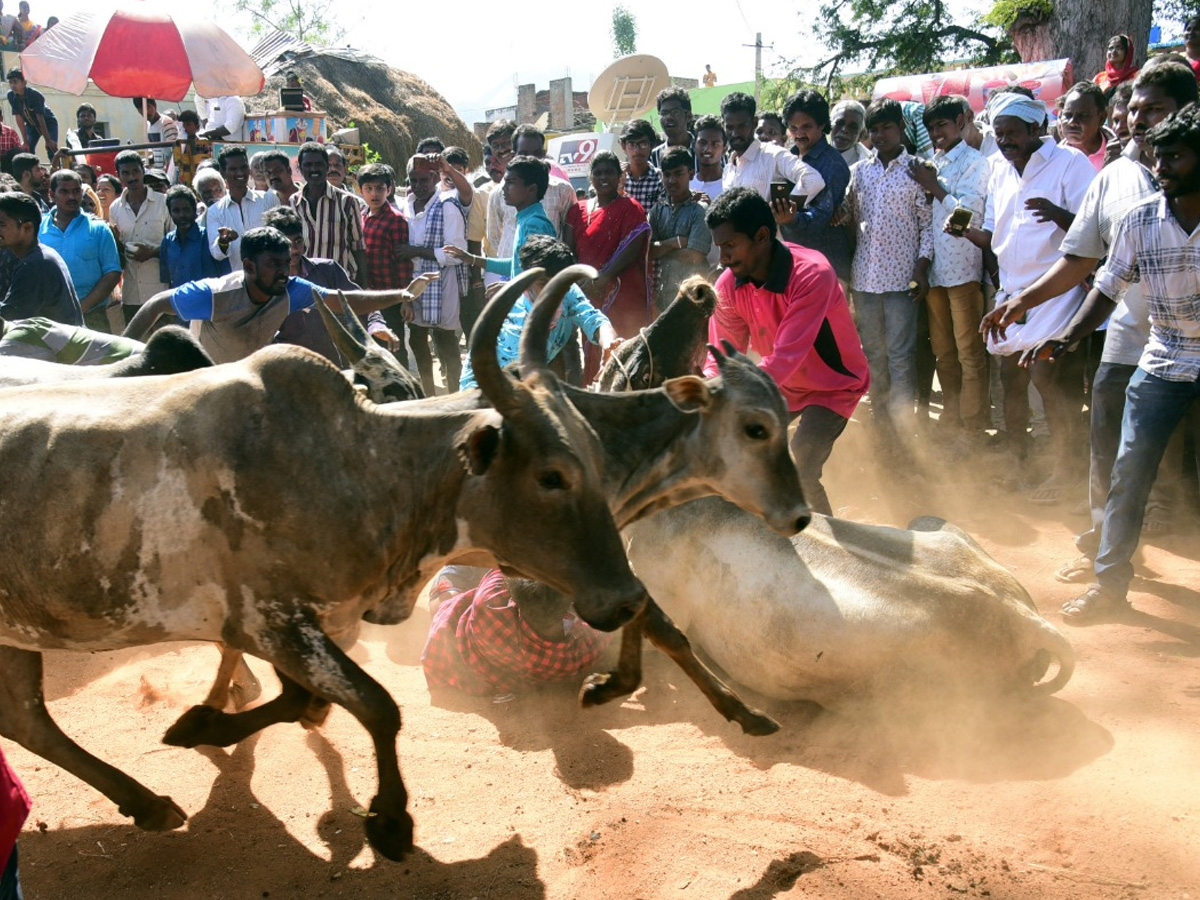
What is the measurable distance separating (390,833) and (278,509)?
1.06 metres

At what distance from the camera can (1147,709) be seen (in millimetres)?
4559

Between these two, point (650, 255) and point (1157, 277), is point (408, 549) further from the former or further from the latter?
point (650, 255)

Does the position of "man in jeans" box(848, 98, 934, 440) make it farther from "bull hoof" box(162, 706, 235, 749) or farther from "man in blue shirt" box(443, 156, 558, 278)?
"bull hoof" box(162, 706, 235, 749)

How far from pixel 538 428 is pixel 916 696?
193 cm

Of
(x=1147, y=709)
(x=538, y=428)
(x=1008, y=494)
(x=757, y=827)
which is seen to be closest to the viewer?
(x=538, y=428)

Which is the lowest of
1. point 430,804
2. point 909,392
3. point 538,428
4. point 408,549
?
point 430,804

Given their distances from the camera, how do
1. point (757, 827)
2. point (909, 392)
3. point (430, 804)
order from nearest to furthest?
point (757, 827) → point (430, 804) → point (909, 392)

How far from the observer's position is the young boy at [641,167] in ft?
29.5

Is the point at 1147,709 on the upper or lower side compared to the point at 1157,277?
lower

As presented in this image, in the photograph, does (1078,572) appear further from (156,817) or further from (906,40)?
(906,40)

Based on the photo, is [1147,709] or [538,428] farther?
[1147,709]

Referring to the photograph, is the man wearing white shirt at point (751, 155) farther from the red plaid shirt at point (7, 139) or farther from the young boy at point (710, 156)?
the red plaid shirt at point (7, 139)

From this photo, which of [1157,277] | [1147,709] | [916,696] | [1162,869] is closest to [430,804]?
[916,696]

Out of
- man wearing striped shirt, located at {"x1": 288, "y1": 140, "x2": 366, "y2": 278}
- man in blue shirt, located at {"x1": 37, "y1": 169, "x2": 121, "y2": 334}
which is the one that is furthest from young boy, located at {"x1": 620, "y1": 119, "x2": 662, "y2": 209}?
man in blue shirt, located at {"x1": 37, "y1": 169, "x2": 121, "y2": 334}
